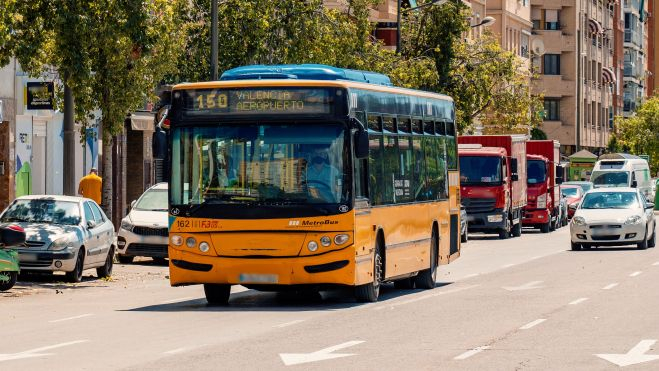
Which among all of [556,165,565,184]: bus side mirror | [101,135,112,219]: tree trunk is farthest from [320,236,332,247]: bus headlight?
[556,165,565,184]: bus side mirror

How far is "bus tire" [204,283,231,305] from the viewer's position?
77.8ft

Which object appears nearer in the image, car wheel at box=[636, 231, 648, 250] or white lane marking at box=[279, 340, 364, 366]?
white lane marking at box=[279, 340, 364, 366]

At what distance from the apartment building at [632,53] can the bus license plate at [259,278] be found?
13047 centimetres

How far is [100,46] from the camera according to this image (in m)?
32.3

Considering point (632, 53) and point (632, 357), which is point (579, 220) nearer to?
point (632, 357)

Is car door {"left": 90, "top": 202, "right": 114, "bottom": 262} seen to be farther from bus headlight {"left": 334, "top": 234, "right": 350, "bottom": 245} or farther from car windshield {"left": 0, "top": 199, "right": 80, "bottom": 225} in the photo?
bus headlight {"left": 334, "top": 234, "right": 350, "bottom": 245}

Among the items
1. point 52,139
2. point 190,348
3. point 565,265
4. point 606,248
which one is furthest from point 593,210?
point 190,348

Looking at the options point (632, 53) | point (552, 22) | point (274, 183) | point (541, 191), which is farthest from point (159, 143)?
point (632, 53)

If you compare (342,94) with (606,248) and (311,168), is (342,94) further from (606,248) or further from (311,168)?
(606,248)

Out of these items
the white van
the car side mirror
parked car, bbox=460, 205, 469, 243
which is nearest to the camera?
the car side mirror

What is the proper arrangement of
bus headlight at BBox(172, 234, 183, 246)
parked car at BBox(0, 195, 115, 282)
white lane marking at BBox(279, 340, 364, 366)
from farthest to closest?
parked car at BBox(0, 195, 115, 282) → bus headlight at BBox(172, 234, 183, 246) → white lane marking at BBox(279, 340, 364, 366)

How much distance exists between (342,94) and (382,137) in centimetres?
186

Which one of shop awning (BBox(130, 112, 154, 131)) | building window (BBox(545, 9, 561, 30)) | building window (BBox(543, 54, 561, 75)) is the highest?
building window (BBox(545, 9, 561, 30))

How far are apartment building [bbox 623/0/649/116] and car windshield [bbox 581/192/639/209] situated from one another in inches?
4231
